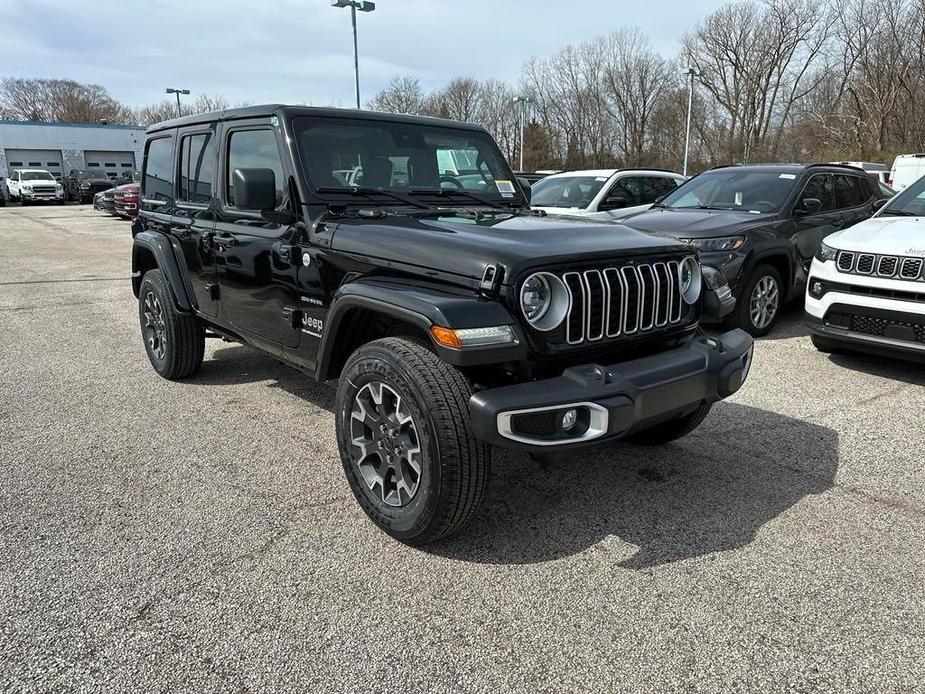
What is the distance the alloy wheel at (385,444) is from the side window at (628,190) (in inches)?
310

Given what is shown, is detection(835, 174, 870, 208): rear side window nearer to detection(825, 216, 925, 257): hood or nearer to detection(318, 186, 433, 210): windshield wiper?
detection(825, 216, 925, 257): hood

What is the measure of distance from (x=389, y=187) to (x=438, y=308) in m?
1.51

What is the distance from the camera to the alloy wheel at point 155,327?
5.21 metres

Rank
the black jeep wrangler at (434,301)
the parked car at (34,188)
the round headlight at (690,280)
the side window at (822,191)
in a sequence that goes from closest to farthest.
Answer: the black jeep wrangler at (434,301)
the round headlight at (690,280)
the side window at (822,191)
the parked car at (34,188)

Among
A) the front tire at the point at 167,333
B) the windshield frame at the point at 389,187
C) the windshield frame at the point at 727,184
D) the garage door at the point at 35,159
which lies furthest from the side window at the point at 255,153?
the garage door at the point at 35,159

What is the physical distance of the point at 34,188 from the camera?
108ft

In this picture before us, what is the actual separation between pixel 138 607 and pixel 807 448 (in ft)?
11.7

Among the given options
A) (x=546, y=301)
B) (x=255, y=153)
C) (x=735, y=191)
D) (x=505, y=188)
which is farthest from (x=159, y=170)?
(x=735, y=191)

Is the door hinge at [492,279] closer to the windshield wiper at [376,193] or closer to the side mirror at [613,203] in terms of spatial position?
the windshield wiper at [376,193]

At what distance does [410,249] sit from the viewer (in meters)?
3.02

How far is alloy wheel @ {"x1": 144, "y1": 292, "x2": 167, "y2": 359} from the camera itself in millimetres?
5211

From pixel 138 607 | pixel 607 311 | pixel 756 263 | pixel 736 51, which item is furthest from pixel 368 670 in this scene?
pixel 736 51

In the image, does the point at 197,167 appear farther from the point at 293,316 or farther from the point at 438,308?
the point at 438,308

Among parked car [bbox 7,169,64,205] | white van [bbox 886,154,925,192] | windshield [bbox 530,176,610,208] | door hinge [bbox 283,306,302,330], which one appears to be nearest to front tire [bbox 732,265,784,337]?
windshield [bbox 530,176,610,208]
